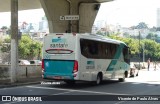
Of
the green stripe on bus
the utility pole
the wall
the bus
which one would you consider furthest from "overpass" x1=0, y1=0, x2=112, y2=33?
the bus

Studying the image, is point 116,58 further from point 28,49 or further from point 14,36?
point 28,49

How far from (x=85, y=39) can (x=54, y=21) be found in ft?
36.0

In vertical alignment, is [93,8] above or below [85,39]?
above

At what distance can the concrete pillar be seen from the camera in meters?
33.7

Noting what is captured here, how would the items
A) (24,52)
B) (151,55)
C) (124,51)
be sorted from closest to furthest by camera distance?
(124,51) → (24,52) → (151,55)

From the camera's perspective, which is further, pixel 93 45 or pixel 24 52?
pixel 24 52

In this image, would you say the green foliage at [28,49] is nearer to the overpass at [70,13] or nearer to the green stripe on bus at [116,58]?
the overpass at [70,13]

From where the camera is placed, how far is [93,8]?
3897cm

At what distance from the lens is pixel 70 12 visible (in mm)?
35250

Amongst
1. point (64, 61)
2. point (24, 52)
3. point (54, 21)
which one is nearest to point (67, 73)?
point (64, 61)

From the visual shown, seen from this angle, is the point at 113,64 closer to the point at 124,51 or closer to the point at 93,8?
the point at 124,51

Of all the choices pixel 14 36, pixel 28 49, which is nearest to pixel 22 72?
pixel 14 36

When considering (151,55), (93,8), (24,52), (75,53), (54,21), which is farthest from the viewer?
(151,55)

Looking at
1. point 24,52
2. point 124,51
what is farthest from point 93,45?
point 24,52
